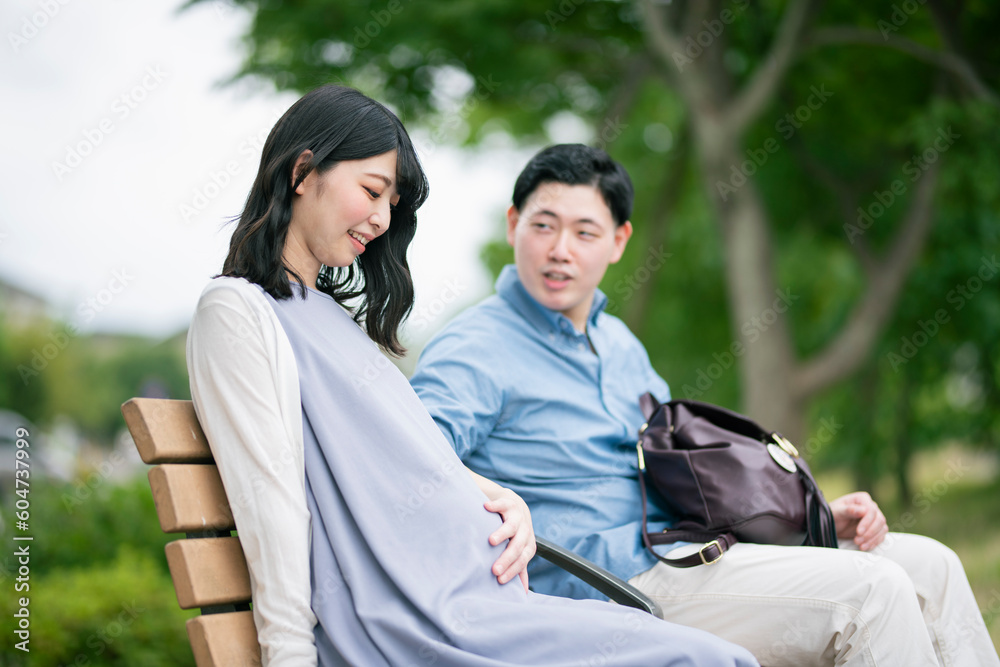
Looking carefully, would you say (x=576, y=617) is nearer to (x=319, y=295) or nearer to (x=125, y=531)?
(x=319, y=295)

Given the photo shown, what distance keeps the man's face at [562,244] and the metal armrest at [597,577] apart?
2.82ft

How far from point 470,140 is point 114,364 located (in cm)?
5091

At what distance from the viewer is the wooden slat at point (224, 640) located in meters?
1.79

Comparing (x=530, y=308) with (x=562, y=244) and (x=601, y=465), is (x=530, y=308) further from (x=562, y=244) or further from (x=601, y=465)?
(x=601, y=465)

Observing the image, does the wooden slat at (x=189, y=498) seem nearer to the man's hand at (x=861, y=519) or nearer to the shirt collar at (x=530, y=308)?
the shirt collar at (x=530, y=308)

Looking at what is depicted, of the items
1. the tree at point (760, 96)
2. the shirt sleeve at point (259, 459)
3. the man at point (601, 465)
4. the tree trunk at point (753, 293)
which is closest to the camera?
the shirt sleeve at point (259, 459)

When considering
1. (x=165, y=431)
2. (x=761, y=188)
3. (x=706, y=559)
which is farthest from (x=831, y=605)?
(x=761, y=188)

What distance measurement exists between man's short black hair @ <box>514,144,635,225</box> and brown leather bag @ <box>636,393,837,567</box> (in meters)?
0.73

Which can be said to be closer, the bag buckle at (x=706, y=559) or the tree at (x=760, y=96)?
the bag buckle at (x=706, y=559)

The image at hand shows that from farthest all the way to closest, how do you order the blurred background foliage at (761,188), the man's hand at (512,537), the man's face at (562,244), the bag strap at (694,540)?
the blurred background foliage at (761,188) → the man's face at (562,244) → the bag strap at (694,540) → the man's hand at (512,537)

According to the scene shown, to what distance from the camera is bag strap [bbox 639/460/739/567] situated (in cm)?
245

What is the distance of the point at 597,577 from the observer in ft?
7.70

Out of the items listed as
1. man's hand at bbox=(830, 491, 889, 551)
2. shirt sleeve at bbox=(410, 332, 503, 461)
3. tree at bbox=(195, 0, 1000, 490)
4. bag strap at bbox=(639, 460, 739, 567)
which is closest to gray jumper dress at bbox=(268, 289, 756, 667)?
shirt sleeve at bbox=(410, 332, 503, 461)

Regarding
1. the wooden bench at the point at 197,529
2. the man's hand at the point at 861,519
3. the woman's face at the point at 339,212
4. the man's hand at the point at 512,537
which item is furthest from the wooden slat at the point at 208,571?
the man's hand at the point at 861,519
